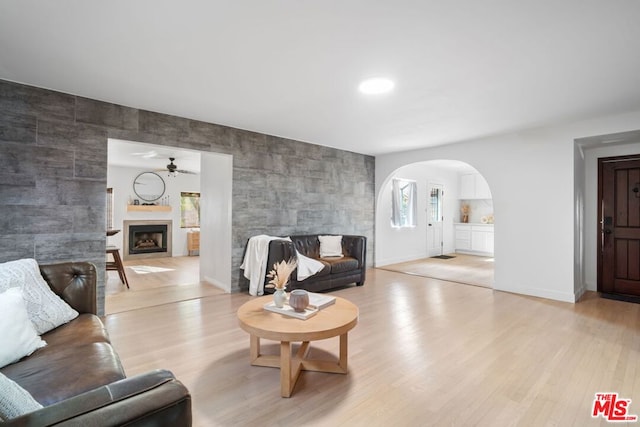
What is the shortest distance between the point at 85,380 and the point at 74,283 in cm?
114

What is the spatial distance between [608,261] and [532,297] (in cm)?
138

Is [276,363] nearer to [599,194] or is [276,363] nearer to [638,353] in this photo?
[638,353]

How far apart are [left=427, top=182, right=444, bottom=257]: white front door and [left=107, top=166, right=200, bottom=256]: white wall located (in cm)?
634

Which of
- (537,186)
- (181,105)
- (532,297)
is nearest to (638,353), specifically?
(532,297)

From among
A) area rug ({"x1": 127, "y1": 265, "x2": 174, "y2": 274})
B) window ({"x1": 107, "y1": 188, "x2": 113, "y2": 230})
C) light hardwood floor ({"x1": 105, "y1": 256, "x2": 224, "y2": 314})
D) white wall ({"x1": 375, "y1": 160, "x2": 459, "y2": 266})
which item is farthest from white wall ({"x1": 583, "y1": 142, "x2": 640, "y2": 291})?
window ({"x1": 107, "y1": 188, "x2": 113, "y2": 230})

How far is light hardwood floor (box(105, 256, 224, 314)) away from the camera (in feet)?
13.0

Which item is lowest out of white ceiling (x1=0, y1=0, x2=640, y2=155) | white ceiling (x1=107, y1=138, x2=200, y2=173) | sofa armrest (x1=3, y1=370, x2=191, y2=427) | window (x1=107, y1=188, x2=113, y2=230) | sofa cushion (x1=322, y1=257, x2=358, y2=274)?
sofa cushion (x1=322, y1=257, x2=358, y2=274)

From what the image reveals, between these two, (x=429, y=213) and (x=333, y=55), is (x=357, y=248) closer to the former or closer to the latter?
(x=333, y=55)

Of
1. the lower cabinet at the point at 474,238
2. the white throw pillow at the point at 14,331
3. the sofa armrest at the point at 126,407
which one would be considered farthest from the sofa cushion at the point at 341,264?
the lower cabinet at the point at 474,238

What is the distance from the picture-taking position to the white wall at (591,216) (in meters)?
4.65

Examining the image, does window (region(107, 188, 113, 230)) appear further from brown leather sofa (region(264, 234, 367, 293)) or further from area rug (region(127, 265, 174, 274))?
brown leather sofa (region(264, 234, 367, 293))

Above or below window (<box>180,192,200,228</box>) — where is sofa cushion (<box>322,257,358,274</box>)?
below

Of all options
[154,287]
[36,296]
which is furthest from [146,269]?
[36,296]

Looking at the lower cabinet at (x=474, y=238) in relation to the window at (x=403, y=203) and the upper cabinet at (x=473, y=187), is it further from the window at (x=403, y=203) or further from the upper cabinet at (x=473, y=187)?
the window at (x=403, y=203)
